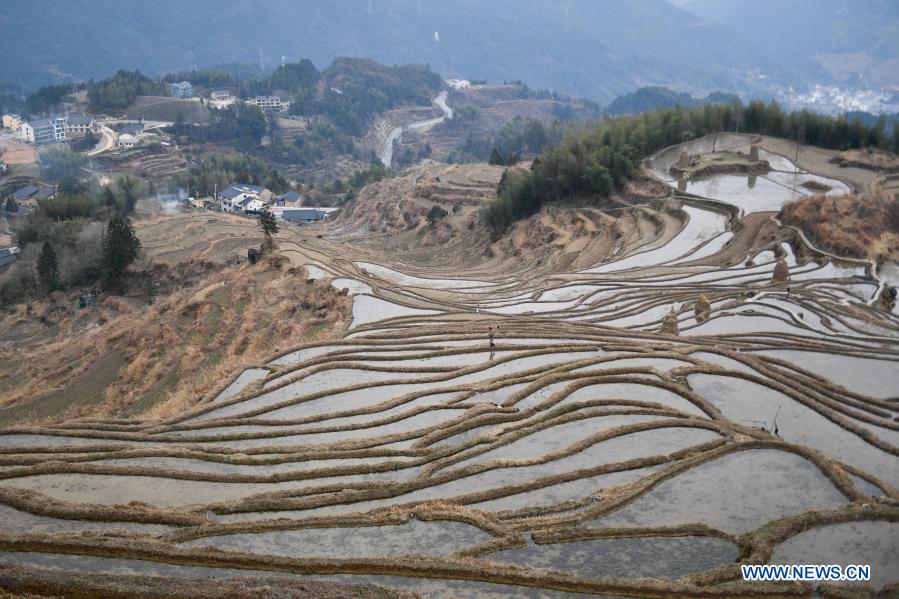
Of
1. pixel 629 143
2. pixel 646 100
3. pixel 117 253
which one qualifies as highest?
pixel 629 143

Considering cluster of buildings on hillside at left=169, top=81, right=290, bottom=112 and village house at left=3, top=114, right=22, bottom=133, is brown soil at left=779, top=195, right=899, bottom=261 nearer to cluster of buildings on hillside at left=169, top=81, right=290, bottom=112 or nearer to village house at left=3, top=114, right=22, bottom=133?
cluster of buildings on hillside at left=169, top=81, right=290, bottom=112

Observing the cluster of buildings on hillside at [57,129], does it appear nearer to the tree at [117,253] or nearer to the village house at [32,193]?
the village house at [32,193]

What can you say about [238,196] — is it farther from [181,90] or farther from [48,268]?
[181,90]

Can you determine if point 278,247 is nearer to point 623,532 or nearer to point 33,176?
point 623,532

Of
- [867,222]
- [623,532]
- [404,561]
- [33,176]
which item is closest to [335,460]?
[404,561]

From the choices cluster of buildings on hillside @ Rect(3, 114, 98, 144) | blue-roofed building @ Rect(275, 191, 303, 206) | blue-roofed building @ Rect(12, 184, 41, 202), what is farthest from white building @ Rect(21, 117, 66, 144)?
blue-roofed building @ Rect(275, 191, 303, 206)

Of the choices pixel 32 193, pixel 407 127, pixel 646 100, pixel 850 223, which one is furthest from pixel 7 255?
pixel 646 100

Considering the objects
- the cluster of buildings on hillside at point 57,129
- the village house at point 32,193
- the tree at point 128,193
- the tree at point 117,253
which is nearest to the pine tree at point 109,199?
the tree at point 128,193
